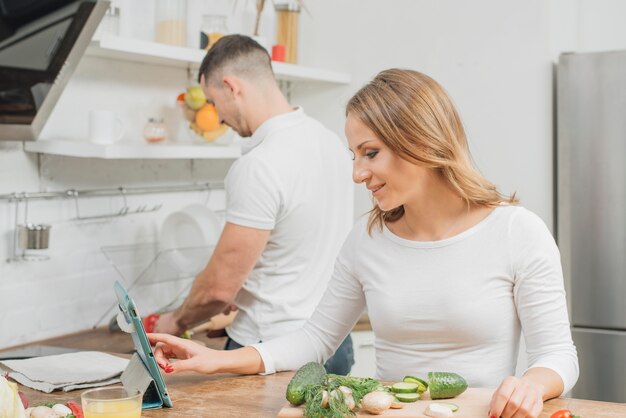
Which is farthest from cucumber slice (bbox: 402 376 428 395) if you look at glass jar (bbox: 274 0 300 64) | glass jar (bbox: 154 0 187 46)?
glass jar (bbox: 274 0 300 64)

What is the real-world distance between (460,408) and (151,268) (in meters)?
1.90

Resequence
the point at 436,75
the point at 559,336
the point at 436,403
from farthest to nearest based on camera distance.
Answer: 1. the point at 436,75
2. the point at 559,336
3. the point at 436,403

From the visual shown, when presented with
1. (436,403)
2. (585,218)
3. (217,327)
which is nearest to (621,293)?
(585,218)

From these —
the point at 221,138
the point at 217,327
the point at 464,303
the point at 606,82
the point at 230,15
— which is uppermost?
the point at 230,15

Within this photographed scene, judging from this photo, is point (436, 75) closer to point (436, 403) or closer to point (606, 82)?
point (606, 82)

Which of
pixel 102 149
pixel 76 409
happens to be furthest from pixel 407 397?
pixel 102 149

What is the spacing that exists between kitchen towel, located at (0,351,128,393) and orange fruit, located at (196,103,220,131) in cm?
113

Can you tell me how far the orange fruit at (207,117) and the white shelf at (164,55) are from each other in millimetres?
168

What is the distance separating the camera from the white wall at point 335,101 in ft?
9.12

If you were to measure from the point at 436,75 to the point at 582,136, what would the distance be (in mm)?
653

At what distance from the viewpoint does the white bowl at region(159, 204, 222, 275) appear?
3.12 m

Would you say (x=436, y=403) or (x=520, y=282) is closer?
(x=436, y=403)

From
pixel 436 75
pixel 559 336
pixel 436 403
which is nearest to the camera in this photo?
pixel 436 403

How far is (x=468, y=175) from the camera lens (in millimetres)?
1734
